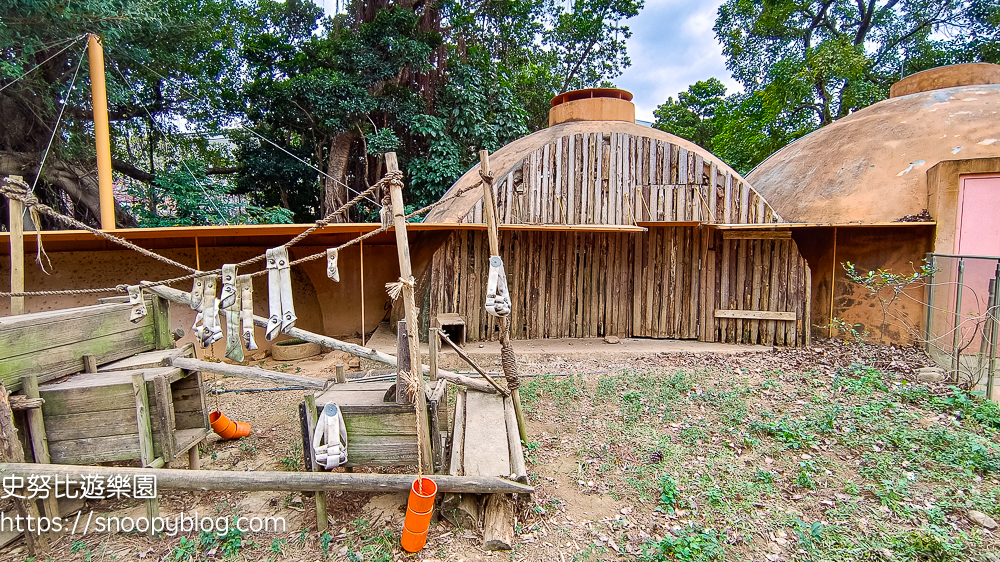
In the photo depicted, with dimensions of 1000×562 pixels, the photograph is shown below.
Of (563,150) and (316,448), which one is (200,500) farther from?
(563,150)

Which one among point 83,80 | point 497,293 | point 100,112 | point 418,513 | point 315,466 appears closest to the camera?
point 418,513

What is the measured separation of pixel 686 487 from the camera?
392cm

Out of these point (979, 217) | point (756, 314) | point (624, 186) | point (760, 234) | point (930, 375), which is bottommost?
point (930, 375)

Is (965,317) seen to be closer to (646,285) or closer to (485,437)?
(646,285)

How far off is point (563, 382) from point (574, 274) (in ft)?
8.89

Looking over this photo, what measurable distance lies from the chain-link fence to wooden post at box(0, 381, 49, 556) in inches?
354

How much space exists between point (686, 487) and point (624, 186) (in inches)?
226

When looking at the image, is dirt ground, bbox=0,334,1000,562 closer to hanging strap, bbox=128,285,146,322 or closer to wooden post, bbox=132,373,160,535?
wooden post, bbox=132,373,160,535

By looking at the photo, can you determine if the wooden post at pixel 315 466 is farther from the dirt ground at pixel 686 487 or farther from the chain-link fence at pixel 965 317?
the chain-link fence at pixel 965 317

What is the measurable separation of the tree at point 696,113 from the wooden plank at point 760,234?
52.4ft

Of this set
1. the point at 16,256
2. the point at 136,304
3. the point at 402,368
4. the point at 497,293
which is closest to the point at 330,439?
the point at 402,368

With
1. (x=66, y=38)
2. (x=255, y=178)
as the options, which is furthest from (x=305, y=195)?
(x=66, y=38)

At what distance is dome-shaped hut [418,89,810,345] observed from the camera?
8289 mm

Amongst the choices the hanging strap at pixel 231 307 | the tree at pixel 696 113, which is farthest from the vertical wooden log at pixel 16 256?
the tree at pixel 696 113
